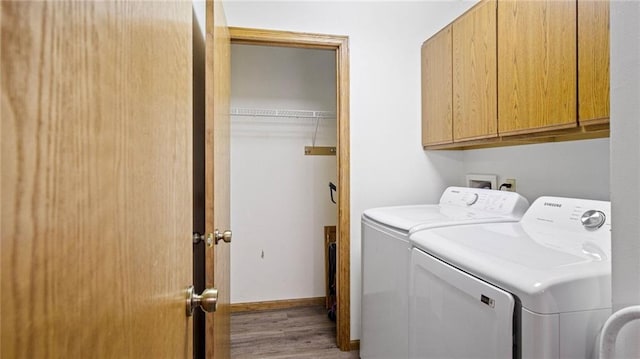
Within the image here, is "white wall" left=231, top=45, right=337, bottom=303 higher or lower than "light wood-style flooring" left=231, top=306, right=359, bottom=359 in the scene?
higher

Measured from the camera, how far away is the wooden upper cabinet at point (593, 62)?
→ 3.57ft

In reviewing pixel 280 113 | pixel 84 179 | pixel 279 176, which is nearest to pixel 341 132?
pixel 280 113

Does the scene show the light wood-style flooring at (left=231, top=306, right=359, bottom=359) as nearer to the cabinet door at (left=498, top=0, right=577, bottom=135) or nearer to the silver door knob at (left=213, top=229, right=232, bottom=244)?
the silver door knob at (left=213, top=229, right=232, bottom=244)

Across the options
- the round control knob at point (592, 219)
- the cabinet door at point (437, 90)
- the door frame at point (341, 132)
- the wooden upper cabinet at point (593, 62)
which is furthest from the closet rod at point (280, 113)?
the round control knob at point (592, 219)

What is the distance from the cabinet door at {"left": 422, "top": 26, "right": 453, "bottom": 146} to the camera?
1.97 m

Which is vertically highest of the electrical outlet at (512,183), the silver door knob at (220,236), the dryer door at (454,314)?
the electrical outlet at (512,183)

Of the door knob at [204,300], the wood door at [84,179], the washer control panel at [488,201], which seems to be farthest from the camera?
the washer control panel at [488,201]

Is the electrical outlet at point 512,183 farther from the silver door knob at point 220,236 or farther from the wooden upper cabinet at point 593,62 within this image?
the silver door knob at point 220,236

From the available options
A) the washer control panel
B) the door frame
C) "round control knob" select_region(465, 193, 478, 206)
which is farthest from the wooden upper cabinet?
the door frame

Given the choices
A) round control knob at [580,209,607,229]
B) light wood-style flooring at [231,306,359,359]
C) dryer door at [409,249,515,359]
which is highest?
round control knob at [580,209,607,229]

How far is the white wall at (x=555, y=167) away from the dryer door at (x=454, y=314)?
868 millimetres

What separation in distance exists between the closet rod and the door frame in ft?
2.11

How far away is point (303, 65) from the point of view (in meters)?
2.95

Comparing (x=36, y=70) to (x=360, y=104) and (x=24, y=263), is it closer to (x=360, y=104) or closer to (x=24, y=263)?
(x=24, y=263)
